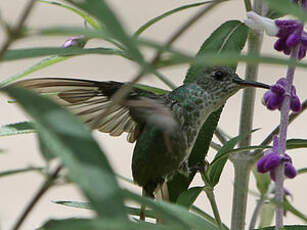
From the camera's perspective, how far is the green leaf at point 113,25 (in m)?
0.47

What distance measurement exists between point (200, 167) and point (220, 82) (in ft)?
0.57

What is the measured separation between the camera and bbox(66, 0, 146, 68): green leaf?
470 millimetres

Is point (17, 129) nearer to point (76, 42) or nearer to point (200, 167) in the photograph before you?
point (76, 42)

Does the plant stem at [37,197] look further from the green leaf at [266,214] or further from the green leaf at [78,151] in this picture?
the green leaf at [266,214]

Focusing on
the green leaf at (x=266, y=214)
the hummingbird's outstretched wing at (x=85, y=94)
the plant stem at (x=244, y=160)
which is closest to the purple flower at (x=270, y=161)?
the hummingbird's outstretched wing at (x=85, y=94)

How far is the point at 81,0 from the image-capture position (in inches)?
21.3

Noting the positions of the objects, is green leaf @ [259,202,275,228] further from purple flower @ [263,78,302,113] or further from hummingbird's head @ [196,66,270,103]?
purple flower @ [263,78,302,113]

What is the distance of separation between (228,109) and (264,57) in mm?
4784

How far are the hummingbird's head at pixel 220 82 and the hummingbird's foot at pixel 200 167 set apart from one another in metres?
0.12

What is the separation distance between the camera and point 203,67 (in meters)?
1.18

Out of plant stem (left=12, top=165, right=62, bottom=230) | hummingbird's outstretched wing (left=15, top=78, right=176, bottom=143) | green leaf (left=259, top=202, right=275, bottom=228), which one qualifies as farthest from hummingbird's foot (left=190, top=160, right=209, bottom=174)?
plant stem (left=12, top=165, right=62, bottom=230)

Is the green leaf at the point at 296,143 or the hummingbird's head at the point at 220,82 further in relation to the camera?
the hummingbird's head at the point at 220,82

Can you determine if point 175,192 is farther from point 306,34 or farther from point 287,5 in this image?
point 287,5

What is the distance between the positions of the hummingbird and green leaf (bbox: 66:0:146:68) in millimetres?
589
